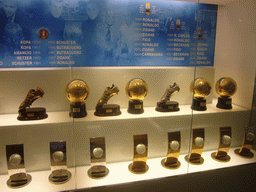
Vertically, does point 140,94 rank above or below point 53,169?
above

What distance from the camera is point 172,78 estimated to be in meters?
2.01

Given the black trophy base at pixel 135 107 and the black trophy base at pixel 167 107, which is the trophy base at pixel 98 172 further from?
the black trophy base at pixel 167 107

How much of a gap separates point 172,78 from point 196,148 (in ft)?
2.40

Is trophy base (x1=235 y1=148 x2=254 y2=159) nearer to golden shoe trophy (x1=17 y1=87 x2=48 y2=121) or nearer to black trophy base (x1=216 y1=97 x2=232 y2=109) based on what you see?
black trophy base (x1=216 y1=97 x2=232 y2=109)

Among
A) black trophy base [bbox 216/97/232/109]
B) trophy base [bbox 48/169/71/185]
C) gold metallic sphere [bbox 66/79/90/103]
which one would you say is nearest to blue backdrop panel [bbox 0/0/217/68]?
gold metallic sphere [bbox 66/79/90/103]

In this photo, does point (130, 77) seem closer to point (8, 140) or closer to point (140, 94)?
point (140, 94)

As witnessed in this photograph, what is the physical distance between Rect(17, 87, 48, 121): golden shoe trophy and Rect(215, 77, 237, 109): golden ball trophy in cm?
147

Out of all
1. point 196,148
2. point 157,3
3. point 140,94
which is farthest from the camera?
point 157,3

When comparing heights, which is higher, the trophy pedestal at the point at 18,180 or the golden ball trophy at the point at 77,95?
the golden ball trophy at the point at 77,95

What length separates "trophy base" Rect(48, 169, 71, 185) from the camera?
53.7 inches

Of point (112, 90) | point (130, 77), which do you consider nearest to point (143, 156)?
point (112, 90)

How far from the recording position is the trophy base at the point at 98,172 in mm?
1403

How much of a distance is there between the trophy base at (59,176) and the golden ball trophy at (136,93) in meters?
0.68

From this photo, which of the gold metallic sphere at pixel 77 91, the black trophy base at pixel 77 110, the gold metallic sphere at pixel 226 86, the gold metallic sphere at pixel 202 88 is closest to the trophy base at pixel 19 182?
the black trophy base at pixel 77 110
